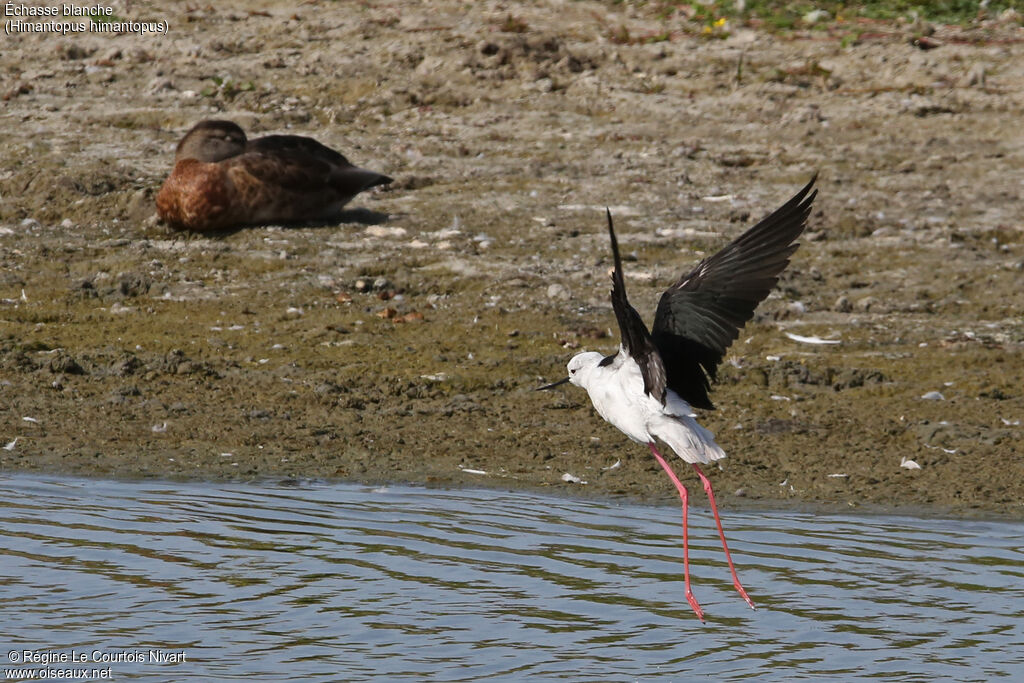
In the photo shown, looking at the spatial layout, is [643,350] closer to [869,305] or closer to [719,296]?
[719,296]

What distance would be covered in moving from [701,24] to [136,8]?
18.0 feet

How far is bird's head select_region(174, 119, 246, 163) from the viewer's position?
9.92 m

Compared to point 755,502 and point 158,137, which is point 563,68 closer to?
point 158,137

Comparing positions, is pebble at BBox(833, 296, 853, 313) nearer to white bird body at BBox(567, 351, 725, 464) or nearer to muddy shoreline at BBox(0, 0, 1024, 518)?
muddy shoreline at BBox(0, 0, 1024, 518)

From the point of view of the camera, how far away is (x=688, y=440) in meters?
5.40

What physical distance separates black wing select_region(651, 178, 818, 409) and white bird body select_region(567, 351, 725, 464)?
0.39 ft

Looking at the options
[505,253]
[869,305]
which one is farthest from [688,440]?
[505,253]

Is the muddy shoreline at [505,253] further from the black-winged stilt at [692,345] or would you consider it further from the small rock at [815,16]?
the black-winged stilt at [692,345]

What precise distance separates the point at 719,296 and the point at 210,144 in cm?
558

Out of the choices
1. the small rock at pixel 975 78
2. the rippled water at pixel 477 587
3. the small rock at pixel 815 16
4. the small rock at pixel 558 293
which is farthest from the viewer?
the small rock at pixel 815 16

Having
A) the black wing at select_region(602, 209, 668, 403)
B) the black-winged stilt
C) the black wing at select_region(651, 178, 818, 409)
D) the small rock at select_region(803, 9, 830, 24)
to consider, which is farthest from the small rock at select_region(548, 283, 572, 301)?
the small rock at select_region(803, 9, 830, 24)

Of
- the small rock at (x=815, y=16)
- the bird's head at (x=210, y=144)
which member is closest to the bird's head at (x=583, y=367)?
the bird's head at (x=210, y=144)

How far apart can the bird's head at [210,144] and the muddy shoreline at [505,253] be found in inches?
20.8

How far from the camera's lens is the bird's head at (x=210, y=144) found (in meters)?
9.92
